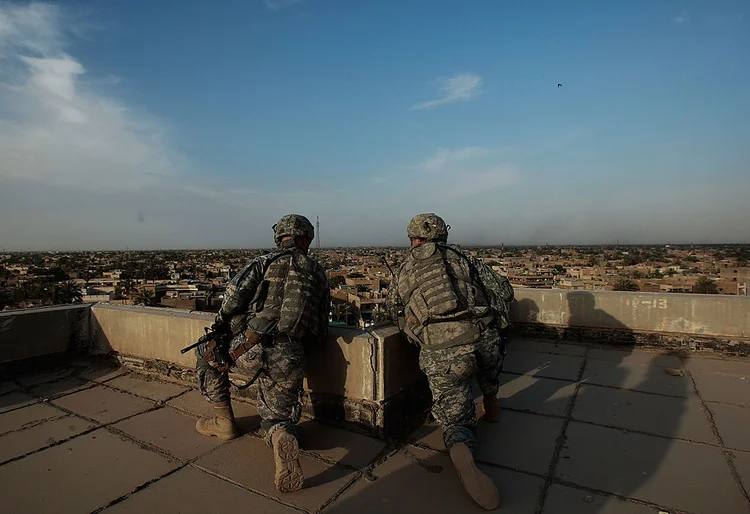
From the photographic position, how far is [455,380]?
280 centimetres

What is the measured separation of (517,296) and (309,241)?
377 centimetres

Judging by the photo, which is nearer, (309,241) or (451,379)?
(451,379)

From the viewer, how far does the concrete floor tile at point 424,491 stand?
2209 millimetres

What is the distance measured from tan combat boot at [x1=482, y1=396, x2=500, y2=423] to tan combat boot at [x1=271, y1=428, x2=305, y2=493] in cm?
151

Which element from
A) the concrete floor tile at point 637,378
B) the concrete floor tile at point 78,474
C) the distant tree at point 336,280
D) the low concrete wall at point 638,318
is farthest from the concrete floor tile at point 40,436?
the distant tree at point 336,280

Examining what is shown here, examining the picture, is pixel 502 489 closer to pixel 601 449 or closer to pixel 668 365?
pixel 601 449

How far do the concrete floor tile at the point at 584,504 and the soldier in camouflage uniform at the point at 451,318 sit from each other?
496 millimetres

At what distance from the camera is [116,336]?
15.2ft

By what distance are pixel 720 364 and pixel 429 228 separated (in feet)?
12.5

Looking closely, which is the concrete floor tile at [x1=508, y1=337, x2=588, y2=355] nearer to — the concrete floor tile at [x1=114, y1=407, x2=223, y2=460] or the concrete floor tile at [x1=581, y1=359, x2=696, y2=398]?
the concrete floor tile at [x1=581, y1=359, x2=696, y2=398]

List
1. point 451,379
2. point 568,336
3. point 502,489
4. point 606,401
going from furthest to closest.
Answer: point 568,336
point 606,401
point 451,379
point 502,489

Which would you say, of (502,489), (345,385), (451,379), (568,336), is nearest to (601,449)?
(502,489)

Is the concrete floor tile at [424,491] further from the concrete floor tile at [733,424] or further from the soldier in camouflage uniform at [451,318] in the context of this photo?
the concrete floor tile at [733,424]

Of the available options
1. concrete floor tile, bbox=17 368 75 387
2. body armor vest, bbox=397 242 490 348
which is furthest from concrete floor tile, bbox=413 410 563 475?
concrete floor tile, bbox=17 368 75 387
